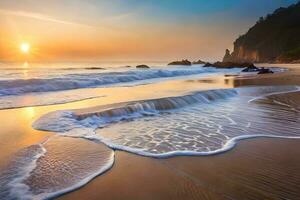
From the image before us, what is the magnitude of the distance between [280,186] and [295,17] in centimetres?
15016

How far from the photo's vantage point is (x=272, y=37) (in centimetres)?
13138

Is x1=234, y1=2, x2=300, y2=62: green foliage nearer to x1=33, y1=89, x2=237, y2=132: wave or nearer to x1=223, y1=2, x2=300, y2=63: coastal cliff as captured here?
x1=223, y1=2, x2=300, y2=63: coastal cliff

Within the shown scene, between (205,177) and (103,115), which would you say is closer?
(205,177)

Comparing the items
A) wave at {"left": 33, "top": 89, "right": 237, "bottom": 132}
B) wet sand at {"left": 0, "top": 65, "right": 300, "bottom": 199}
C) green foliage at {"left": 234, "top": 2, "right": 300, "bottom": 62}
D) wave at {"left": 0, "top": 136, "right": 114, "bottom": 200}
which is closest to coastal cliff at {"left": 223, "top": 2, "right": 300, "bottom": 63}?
green foliage at {"left": 234, "top": 2, "right": 300, "bottom": 62}

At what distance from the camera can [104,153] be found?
5.03 metres

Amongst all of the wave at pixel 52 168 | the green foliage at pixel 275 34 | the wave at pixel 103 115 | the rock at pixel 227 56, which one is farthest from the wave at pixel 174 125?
the rock at pixel 227 56

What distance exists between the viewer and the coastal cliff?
121 metres

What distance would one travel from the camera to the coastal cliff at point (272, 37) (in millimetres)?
120562

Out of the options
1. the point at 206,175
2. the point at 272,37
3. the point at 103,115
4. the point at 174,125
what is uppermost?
the point at 272,37

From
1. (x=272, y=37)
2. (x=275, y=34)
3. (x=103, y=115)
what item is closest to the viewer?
(x=103, y=115)

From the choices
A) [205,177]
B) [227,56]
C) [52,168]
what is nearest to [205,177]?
[205,177]

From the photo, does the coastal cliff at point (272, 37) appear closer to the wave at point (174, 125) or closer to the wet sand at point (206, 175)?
the wave at point (174, 125)

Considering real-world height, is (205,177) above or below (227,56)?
above

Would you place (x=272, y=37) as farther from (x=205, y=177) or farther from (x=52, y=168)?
(x=52, y=168)
